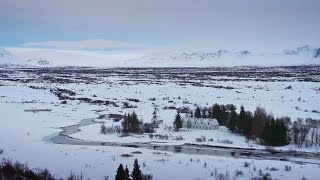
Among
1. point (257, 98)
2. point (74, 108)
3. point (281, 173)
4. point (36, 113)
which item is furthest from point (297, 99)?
point (281, 173)

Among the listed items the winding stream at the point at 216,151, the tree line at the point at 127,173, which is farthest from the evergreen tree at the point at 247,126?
the tree line at the point at 127,173

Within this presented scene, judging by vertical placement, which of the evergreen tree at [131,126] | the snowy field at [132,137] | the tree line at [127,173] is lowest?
the snowy field at [132,137]

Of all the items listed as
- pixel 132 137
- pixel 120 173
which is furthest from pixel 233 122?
pixel 120 173

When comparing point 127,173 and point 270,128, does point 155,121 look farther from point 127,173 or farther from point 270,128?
point 127,173

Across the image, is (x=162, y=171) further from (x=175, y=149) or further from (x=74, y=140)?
(x=74, y=140)

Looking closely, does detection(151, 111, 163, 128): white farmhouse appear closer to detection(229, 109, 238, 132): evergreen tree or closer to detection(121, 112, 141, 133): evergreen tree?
detection(121, 112, 141, 133): evergreen tree

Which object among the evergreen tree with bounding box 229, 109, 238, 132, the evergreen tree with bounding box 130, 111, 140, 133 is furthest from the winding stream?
the evergreen tree with bounding box 229, 109, 238, 132

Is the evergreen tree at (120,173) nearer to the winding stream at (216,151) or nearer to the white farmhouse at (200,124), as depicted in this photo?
the winding stream at (216,151)

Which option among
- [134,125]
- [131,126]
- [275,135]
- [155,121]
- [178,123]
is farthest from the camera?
[155,121]
